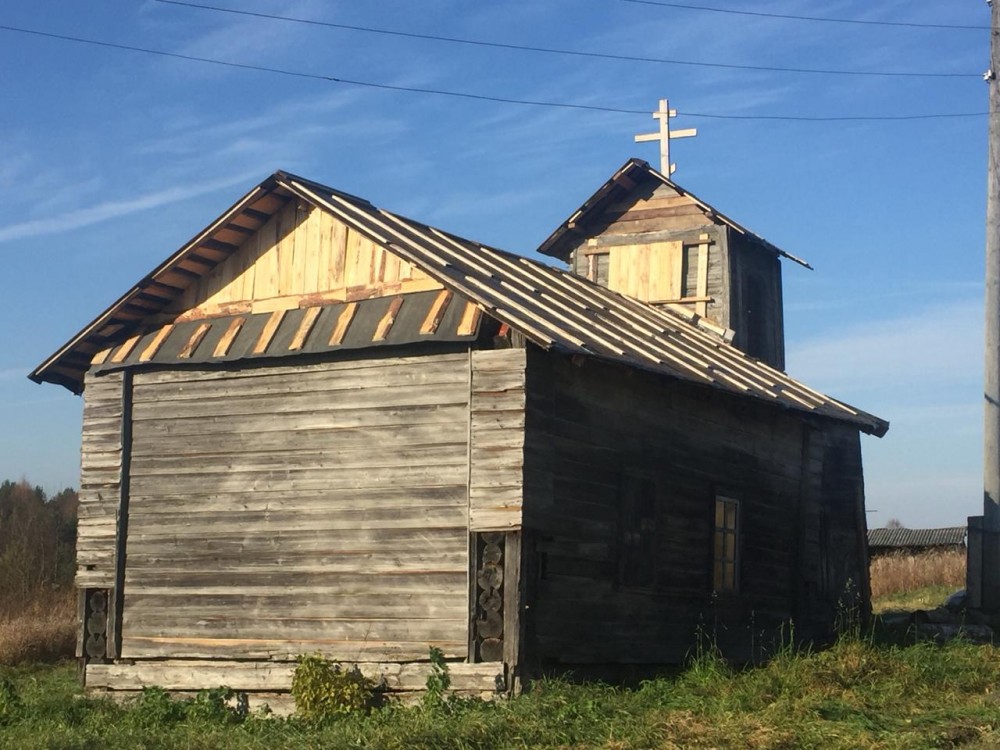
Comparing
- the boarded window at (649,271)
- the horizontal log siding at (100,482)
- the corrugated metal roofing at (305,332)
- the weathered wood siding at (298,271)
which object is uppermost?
the boarded window at (649,271)

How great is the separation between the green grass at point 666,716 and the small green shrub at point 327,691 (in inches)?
10.6

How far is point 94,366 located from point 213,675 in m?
4.40

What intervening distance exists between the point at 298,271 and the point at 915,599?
19560 mm

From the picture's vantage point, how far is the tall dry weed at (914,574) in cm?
3406

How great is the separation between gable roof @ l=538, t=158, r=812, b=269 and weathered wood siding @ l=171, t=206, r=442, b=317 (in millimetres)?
8363

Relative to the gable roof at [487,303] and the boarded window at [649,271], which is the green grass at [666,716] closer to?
the gable roof at [487,303]

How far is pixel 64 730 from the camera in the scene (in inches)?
551

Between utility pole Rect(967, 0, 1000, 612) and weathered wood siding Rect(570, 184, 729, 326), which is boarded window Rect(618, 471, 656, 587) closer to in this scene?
weathered wood siding Rect(570, 184, 729, 326)

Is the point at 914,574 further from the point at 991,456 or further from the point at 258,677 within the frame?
the point at 258,677

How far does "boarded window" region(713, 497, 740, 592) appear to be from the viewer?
57.9 feet

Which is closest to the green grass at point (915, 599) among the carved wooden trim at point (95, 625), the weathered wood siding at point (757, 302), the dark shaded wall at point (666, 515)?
the weathered wood siding at point (757, 302)

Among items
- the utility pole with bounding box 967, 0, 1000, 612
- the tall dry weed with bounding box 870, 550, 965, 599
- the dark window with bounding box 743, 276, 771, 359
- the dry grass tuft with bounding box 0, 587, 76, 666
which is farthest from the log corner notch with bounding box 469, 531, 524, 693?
the tall dry weed with bounding box 870, 550, 965, 599

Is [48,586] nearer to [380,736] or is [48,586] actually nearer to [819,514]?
[819,514]

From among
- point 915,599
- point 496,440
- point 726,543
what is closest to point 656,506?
point 726,543
